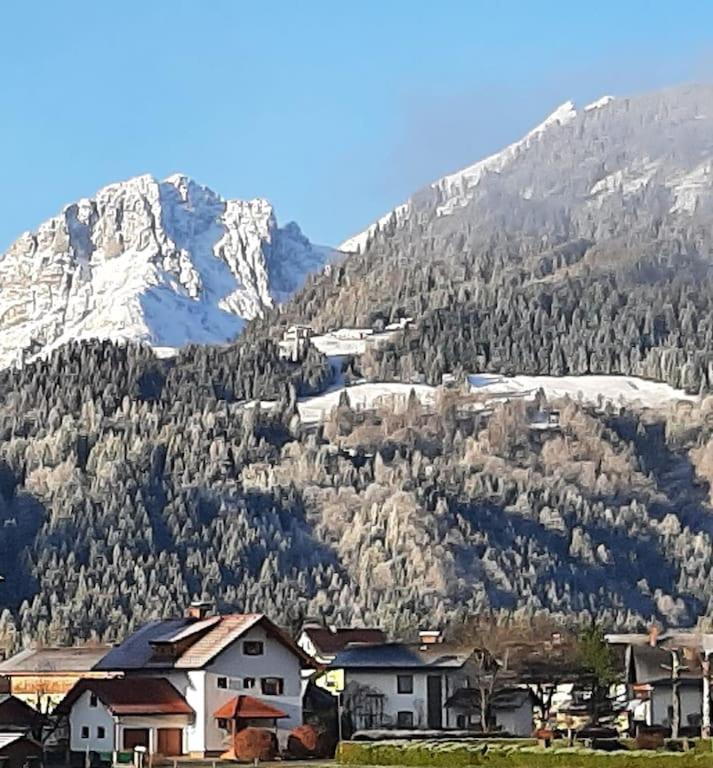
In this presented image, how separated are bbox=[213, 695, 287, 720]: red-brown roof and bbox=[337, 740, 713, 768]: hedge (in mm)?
12754

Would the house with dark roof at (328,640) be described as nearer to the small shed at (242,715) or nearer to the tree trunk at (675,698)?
the tree trunk at (675,698)

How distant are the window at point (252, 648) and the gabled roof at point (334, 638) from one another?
3186 centimetres

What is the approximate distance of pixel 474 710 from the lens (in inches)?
3927

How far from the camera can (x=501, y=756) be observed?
65688 mm

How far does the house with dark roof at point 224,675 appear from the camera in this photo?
294 feet

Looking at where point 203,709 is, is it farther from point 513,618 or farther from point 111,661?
point 513,618

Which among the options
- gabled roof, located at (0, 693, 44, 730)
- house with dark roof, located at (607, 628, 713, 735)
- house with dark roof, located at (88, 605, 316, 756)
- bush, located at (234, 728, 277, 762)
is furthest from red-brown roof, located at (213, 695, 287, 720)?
house with dark roof, located at (607, 628, 713, 735)

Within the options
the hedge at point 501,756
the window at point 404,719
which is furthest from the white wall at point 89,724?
the window at point 404,719

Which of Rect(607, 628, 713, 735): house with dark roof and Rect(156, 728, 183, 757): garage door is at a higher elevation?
Rect(607, 628, 713, 735): house with dark roof

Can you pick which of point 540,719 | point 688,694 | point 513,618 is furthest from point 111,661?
point 513,618

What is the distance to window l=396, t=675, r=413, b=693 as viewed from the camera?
331 feet

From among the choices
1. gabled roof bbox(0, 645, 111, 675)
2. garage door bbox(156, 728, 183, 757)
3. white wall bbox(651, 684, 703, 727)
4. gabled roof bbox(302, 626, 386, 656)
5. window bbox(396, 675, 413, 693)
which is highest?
gabled roof bbox(302, 626, 386, 656)

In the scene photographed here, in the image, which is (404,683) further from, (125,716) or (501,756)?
(501,756)

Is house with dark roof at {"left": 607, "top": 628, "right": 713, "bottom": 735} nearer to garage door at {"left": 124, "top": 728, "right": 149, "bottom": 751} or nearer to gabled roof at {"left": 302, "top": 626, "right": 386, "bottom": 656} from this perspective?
gabled roof at {"left": 302, "top": 626, "right": 386, "bottom": 656}
